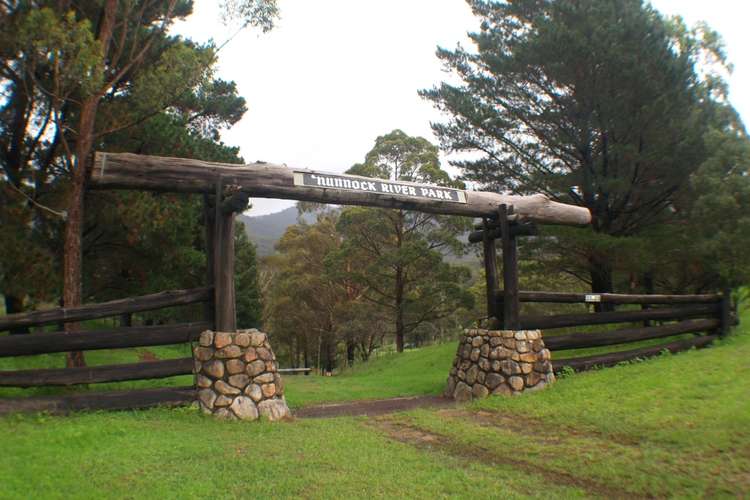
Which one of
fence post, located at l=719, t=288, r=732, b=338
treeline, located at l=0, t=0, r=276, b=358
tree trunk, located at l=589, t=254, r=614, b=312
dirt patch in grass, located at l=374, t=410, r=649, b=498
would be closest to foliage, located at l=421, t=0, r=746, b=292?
tree trunk, located at l=589, t=254, r=614, b=312

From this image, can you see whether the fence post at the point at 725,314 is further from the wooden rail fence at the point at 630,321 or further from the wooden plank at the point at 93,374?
the wooden plank at the point at 93,374

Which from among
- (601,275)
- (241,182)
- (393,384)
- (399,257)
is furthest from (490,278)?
(399,257)

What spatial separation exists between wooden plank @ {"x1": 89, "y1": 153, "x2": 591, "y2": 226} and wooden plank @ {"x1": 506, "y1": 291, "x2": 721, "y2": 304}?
4.66ft

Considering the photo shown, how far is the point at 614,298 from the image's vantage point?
34.8ft

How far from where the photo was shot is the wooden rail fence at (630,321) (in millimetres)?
10117

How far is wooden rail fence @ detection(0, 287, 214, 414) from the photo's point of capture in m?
6.48

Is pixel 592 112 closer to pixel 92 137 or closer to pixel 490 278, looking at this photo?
pixel 490 278

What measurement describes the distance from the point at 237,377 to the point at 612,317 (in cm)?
744

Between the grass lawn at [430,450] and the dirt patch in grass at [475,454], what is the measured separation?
2cm

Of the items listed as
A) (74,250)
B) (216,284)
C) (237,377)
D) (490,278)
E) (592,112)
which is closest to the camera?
(237,377)

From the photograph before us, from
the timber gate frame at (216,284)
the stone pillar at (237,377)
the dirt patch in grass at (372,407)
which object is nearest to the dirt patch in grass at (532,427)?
the dirt patch in grass at (372,407)

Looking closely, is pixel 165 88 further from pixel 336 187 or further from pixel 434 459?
pixel 434 459

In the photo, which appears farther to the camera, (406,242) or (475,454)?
(406,242)

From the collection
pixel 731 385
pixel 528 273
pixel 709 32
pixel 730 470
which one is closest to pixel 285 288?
pixel 528 273
